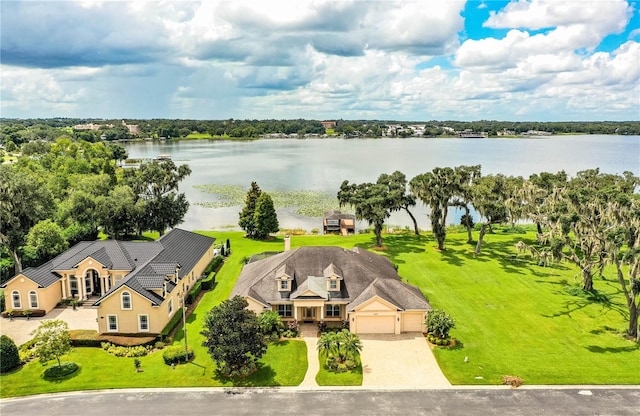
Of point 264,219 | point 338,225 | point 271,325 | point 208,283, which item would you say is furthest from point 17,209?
point 338,225

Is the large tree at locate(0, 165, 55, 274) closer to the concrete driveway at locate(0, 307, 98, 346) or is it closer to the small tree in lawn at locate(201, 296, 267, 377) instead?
the concrete driveway at locate(0, 307, 98, 346)

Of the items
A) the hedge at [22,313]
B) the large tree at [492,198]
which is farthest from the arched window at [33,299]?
the large tree at [492,198]

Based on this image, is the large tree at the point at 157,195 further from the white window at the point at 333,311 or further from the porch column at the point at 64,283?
the white window at the point at 333,311

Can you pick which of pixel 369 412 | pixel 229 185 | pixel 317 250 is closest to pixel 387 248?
pixel 317 250

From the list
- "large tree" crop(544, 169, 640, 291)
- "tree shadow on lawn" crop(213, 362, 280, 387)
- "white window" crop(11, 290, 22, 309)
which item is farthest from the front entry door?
"white window" crop(11, 290, 22, 309)

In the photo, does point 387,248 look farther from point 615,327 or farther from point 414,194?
point 615,327

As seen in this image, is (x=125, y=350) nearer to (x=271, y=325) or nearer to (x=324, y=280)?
(x=271, y=325)
